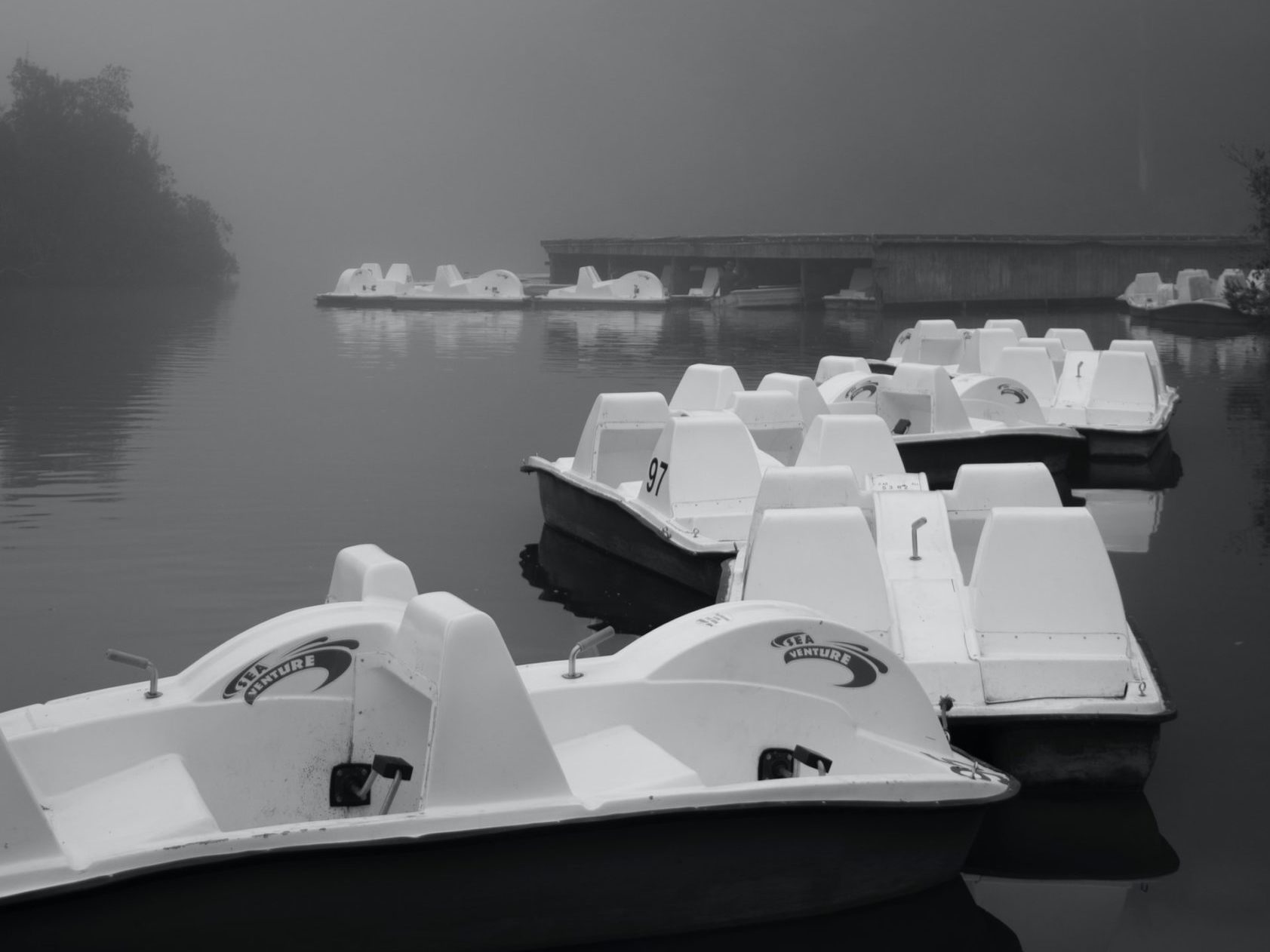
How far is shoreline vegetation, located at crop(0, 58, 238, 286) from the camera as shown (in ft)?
224

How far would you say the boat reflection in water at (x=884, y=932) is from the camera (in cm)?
472

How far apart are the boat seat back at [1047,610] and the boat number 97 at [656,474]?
3708mm

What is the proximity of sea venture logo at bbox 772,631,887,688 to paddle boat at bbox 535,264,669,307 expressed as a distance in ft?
138

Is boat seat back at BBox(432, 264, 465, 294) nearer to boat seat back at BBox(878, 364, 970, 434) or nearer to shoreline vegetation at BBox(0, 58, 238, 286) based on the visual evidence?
shoreline vegetation at BBox(0, 58, 238, 286)

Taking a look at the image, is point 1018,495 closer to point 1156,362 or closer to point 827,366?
point 827,366

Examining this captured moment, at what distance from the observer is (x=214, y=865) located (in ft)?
13.1

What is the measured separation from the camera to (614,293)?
48219 millimetres

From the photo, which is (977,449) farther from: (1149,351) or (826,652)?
(826,652)

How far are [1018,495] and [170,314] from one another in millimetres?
41378

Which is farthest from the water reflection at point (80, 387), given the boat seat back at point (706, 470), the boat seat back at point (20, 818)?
the boat seat back at point (20, 818)

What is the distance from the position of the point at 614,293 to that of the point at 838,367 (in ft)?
106

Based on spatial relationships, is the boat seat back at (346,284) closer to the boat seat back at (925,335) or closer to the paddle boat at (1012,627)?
the boat seat back at (925,335)

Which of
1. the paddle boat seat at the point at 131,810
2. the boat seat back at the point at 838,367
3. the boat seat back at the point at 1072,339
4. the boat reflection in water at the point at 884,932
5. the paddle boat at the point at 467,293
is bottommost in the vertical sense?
the boat reflection in water at the point at 884,932

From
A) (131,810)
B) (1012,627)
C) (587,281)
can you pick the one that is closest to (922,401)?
(1012,627)
